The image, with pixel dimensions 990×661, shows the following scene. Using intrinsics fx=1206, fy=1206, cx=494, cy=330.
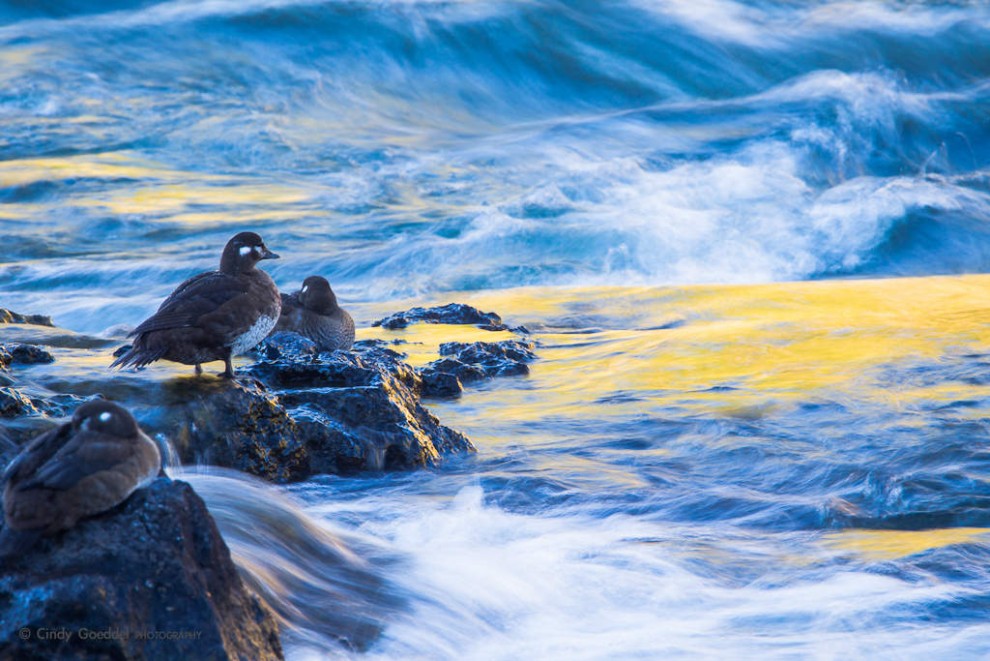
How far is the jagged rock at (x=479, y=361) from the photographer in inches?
→ 376

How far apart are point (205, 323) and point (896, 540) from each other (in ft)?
12.2

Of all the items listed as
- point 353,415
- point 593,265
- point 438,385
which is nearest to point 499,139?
point 593,265

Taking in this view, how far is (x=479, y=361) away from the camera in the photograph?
999 centimetres

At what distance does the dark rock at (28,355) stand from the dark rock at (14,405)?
146 centimetres

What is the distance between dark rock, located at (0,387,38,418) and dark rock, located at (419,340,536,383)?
11.9 feet

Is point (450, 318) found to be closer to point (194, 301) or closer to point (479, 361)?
point (479, 361)

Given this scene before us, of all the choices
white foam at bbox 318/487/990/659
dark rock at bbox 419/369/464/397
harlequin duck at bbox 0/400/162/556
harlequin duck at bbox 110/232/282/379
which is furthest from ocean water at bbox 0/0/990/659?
harlequin duck at bbox 0/400/162/556

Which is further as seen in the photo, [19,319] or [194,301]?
[19,319]

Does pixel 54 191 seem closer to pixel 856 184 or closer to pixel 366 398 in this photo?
pixel 856 184

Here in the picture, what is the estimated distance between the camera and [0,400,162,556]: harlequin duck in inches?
135

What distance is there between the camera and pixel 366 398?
6.89 metres

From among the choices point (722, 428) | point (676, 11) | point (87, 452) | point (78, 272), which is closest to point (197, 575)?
point (87, 452)

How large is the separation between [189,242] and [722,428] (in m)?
12.5

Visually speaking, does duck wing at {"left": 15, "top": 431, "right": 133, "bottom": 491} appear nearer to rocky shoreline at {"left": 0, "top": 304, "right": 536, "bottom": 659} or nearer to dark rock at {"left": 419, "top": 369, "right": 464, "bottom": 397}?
rocky shoreline at {"left": 0, "top": 304, "right": 536, "bottom": 659}
